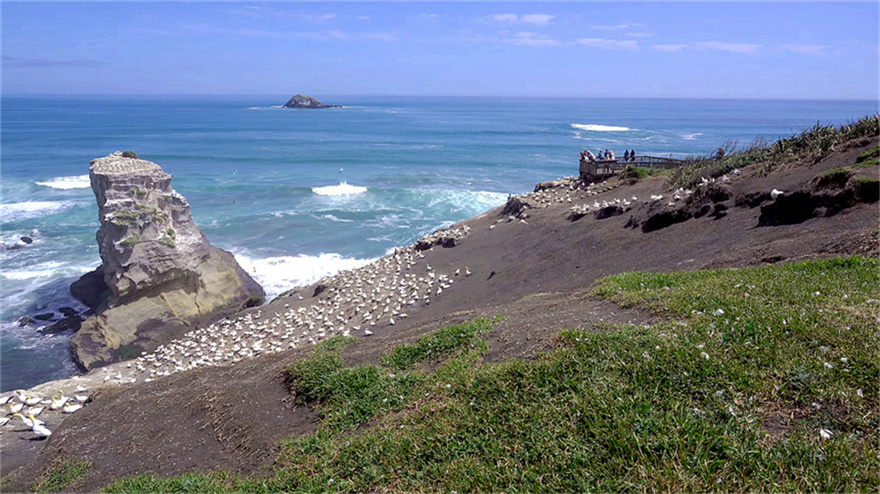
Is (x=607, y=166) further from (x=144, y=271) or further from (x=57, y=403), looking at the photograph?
(x=57, y=403)

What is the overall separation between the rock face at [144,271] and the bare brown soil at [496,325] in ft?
29.2

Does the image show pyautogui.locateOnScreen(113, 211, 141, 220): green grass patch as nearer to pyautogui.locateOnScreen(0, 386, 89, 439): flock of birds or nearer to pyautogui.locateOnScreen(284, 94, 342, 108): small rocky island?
pyautogui.locateOnScreen(0, 386, 89, 439): flock of birds

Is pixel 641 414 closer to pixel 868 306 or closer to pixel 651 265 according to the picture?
pixel 868 306

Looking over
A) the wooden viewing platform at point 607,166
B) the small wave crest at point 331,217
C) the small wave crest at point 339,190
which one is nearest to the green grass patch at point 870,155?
the wooden viewing platform at point 607,166

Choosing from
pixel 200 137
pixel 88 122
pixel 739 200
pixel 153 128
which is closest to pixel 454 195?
pixel 739 200

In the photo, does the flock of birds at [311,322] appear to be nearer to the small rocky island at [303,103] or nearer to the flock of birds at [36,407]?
the flock of birds at [36,407]

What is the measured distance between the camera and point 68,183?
140ft

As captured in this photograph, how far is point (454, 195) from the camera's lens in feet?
132

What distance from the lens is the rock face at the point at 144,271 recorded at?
60.1 ft

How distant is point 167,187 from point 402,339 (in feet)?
52.2

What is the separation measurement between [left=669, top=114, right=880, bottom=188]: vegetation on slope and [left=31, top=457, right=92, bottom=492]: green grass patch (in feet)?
56.8

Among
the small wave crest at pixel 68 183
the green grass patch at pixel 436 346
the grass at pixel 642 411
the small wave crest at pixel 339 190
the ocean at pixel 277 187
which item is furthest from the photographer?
the small wave crest at pixel 68 183

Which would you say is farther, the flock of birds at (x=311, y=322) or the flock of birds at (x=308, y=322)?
the flock of birds at (x=311, y=322)

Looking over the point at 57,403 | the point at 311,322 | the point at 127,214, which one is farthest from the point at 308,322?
the point at 127,214
